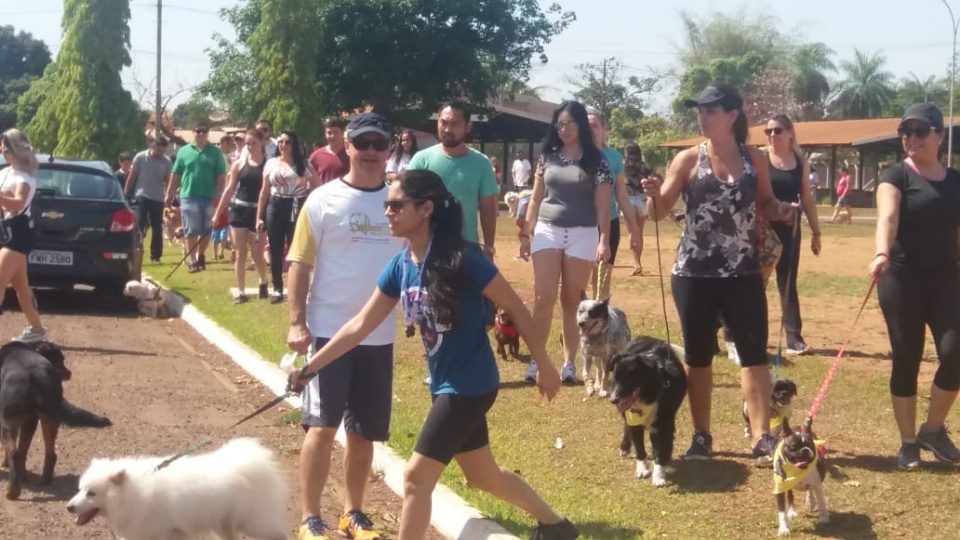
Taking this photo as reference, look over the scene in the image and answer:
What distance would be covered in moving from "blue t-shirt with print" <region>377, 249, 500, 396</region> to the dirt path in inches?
60.7

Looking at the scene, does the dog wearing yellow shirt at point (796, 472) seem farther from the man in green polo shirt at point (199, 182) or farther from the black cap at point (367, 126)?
the man in green polo shirt at point (199, 182)

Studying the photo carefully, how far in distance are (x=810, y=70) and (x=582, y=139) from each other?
94.3 meters

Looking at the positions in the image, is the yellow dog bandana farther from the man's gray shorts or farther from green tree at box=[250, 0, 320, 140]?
green tree at box=[250, 0, 320, 140]

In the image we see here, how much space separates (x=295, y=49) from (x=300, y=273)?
42.3 metres

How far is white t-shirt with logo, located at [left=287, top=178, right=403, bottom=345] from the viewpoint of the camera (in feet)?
19.2

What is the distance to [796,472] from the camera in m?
5.73

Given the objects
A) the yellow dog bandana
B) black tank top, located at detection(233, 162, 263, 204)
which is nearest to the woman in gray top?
the yellow dog bandana

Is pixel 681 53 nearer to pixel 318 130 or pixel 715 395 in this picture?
pixel 318 130

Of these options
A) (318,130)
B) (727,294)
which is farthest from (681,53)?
(727,294)

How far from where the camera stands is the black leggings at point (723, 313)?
686 cm

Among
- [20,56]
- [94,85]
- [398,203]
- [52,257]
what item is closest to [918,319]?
[398,203]

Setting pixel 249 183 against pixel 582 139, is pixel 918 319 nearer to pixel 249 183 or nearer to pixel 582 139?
pixel 582 139

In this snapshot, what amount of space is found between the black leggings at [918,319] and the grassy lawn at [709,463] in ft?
1.59

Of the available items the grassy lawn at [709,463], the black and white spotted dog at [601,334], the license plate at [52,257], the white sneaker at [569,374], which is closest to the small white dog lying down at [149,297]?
the license plate at [52,257]
